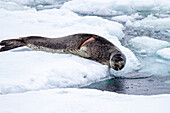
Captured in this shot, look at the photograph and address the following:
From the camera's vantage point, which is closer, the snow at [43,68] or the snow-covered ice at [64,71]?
the snow-covered ice at [64,71]

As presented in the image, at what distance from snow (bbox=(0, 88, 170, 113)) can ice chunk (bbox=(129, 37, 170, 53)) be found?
2.97 metres

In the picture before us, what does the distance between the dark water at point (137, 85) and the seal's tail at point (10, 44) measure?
6.12ft

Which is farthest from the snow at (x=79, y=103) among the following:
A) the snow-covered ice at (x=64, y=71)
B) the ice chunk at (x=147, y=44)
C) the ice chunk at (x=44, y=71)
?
the ice chunk at (x=147, y=44)

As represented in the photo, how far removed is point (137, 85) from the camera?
358 centimetres

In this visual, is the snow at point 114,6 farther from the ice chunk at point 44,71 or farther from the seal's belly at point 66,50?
the ice chunk at point 44,71

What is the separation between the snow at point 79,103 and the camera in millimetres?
2184

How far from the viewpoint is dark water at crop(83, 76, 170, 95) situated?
335 cm

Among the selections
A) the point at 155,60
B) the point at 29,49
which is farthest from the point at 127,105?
the point at 29,49

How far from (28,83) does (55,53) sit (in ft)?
4.96

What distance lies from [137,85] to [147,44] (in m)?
2.43

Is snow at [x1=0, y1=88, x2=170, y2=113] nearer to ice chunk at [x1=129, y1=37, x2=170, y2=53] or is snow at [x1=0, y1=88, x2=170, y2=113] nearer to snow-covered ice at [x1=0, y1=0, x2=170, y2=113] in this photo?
snow-covered ice at [x1=0, y1=0, x2=170, y2=113]

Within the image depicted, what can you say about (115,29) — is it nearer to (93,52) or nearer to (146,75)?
(93,52)

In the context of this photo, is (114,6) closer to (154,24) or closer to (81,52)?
(154,24)

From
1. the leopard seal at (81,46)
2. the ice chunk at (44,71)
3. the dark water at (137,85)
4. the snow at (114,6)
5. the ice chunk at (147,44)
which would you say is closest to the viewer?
the ice chunk at (44,71)
